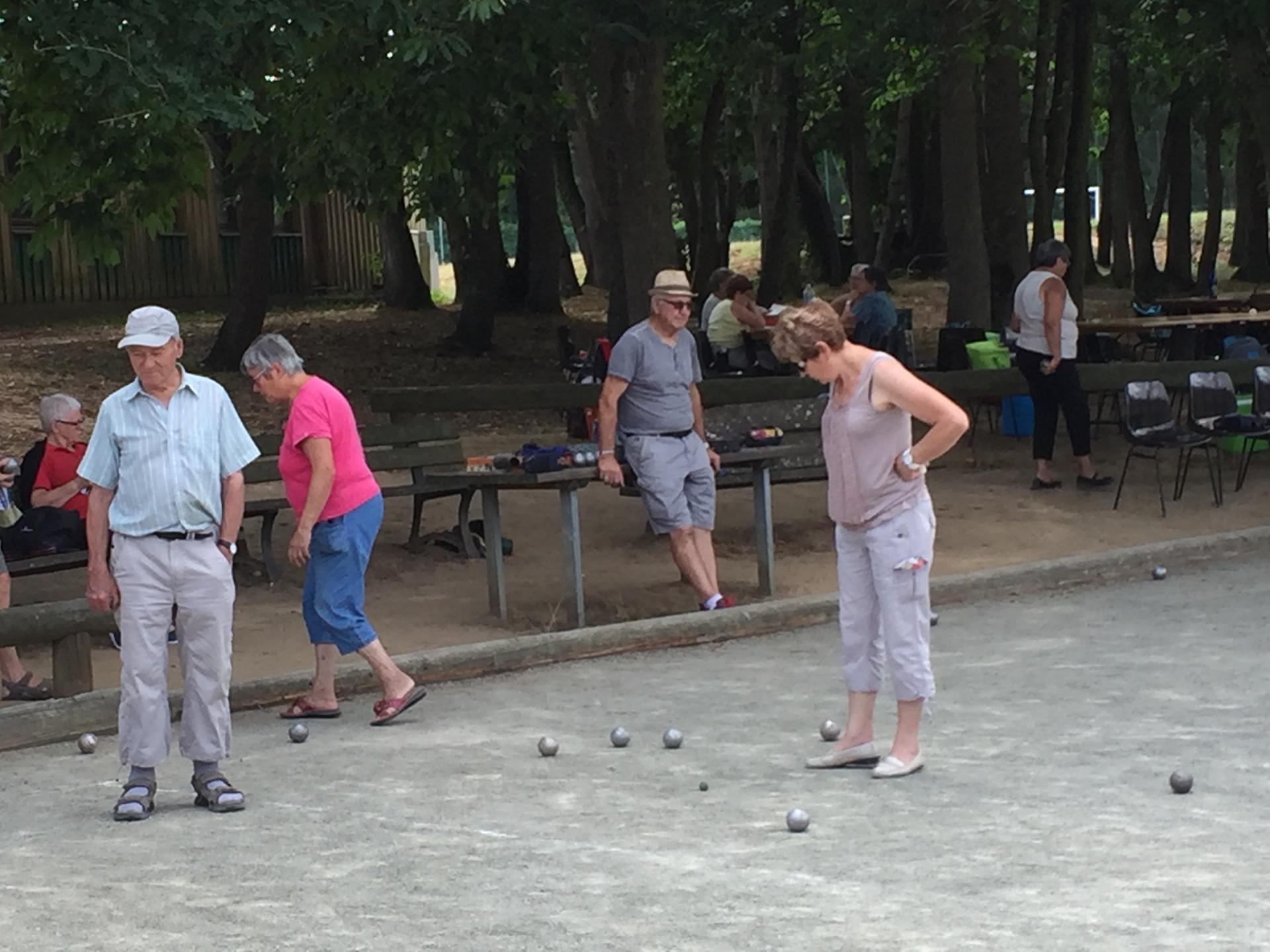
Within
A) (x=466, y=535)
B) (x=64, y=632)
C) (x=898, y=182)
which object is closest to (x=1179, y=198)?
(x=898, y=182)

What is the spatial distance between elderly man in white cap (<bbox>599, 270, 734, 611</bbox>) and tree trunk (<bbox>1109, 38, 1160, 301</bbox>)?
2504 cm

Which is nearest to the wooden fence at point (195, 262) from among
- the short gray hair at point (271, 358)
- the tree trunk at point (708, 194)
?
the tree trunk at point (708, 194)

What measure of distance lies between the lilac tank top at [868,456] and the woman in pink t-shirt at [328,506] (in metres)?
2.24

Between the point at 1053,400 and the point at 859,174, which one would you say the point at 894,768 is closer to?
the point at 1053,400

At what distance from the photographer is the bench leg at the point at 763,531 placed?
11.7m

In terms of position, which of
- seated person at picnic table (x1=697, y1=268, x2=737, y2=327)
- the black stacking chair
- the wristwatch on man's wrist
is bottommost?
the black stacking chair

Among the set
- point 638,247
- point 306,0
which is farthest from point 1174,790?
point 638,247

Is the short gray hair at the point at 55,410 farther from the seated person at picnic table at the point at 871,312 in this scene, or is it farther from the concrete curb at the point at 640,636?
the seated person at picnic table at the point at 871,312

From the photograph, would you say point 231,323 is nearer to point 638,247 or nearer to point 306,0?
point 638,247

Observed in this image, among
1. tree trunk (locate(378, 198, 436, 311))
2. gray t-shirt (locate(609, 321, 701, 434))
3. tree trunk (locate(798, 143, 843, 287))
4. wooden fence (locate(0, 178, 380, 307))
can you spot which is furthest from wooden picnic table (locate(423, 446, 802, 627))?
tree trunk (locate(798, 143, 843, 287))

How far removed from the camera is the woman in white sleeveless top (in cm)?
1527

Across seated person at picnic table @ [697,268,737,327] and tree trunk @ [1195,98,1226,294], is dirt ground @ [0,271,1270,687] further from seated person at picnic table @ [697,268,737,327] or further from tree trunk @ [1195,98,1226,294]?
tree trunk @ [1195,98,1226,294]

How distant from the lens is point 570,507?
10945 millimetres

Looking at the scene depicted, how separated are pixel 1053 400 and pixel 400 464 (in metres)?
5.10
